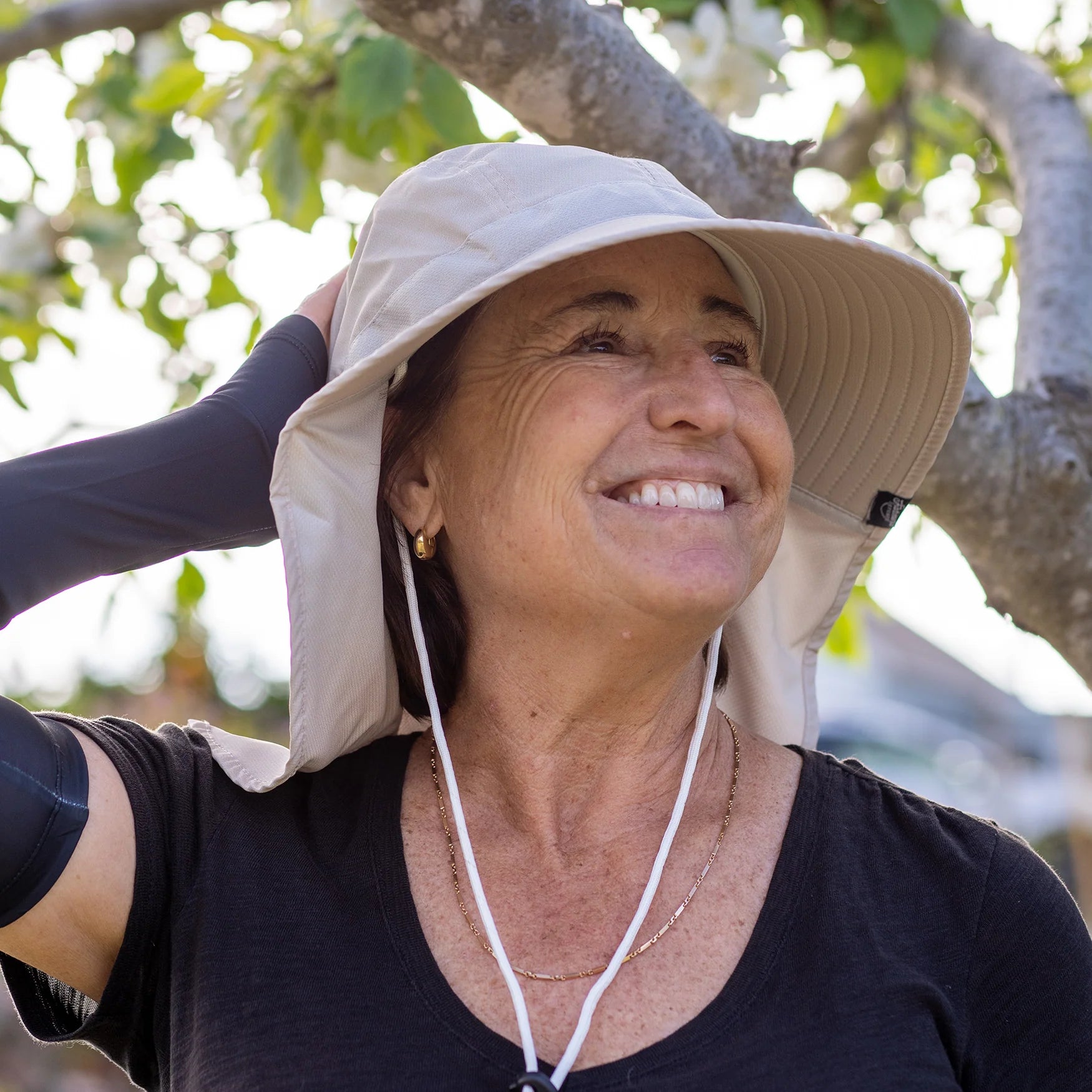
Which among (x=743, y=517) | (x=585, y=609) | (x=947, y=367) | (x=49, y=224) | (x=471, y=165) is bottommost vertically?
(x=49, y=224)

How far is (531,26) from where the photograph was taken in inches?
88.6

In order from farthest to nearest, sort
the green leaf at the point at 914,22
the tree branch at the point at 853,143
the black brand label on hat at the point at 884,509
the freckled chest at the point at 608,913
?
the tree branch at the point at 853,143, the green leaf at the point at 914,22, the black brand label on hat at the point at 884,509, the freckled chest at the point at 608,913

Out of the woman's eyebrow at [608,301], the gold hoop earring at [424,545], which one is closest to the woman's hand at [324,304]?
the gold hoop earring at [424,545]

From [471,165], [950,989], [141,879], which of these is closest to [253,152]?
[471,165]

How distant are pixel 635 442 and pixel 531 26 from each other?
2.35ft

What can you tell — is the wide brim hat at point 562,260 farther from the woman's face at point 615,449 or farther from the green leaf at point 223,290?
the green leaf at point 223,290

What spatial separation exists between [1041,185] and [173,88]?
189cm

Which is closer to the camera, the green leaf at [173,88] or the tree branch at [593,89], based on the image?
the tree branch at [593,89]

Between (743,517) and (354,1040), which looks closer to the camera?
(354,1040)

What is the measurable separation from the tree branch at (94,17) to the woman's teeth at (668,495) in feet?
6.08

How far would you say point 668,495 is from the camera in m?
2.05

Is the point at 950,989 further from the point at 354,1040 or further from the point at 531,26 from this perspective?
the point at 531,26

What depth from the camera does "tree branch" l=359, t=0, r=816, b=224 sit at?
222cm

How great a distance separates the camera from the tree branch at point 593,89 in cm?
222
